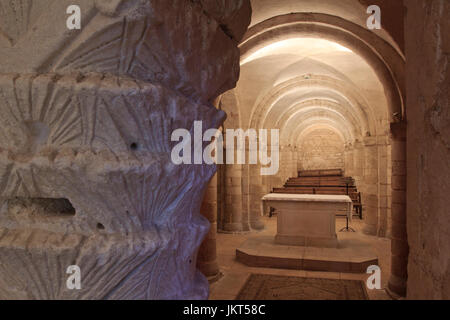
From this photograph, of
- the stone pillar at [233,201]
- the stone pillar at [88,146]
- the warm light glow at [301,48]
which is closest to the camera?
the stone pillar at [88,146]

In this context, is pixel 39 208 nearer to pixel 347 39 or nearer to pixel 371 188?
pixel 347 39

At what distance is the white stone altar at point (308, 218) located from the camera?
6801 mm

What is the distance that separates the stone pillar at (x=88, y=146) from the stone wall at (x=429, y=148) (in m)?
0.90

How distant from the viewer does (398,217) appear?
199 inches

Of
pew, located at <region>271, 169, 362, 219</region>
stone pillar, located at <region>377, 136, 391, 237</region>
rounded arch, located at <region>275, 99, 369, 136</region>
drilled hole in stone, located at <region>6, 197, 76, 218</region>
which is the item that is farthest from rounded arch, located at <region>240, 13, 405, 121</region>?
rounded arch, located at <region>275, 99, 369, 136</region>

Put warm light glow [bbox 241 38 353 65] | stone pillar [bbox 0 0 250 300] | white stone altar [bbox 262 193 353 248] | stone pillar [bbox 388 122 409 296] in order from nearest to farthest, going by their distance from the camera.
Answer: stone pillar [bbox 0 0 250 300], stone pillar [bbox 388 122 409 296], white stone altar [bbox 262 193 353 248], warm light glow [bbox 241 38 353 65]

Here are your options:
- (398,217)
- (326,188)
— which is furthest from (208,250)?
(326,188)

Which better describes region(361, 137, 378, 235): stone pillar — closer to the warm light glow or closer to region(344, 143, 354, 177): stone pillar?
the warm light glow

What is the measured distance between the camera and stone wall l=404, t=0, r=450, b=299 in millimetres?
1129

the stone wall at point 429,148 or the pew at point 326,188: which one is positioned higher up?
the stone wall at point 429,148

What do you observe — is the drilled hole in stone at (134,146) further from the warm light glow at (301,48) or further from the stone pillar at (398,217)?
the warm light glow at (301,48)

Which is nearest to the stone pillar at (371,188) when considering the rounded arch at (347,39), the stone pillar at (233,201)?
the stone pillar at (233,201)
